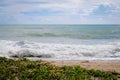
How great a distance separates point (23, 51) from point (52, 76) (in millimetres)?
6660

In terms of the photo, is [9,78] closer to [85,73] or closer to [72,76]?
[72,76]

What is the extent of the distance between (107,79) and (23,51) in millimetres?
7294

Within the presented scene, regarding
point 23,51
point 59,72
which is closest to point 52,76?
point 59,72

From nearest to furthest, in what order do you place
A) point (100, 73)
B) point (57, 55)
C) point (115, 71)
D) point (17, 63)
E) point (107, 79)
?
point (107, 79)
point (100, 73)
point (115, 71)
point (17, 63)
point (57, 55)

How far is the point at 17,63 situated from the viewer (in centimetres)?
822

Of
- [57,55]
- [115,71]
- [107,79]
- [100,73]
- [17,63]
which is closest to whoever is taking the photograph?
[107,79]

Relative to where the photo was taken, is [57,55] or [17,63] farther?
[57,55]

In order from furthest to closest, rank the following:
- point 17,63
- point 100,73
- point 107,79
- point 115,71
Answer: point 17,63, point 115,71, point 100,73, point 107,79

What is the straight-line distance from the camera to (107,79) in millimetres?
6465

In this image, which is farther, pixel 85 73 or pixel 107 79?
pixel 85 73

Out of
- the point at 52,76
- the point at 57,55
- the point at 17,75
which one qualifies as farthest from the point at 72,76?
the point at 57,55

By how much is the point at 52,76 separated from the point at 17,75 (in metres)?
1.00

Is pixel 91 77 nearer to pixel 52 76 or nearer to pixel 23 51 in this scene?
pixel 52 76

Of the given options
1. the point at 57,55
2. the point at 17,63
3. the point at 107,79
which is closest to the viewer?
the point at 107,79
